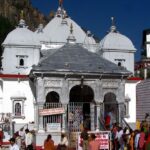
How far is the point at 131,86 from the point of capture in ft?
129

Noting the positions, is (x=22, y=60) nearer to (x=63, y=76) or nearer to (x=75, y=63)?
(x=75, y=63)

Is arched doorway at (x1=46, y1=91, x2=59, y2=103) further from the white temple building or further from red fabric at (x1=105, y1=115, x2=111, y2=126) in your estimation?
red fabric at (x1=105, y1=115, x2=111, y2=126)

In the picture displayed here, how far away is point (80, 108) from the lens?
33562 mm

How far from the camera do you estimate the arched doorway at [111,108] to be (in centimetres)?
3522

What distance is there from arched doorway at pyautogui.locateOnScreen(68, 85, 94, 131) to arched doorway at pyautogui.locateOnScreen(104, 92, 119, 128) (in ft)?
3.82

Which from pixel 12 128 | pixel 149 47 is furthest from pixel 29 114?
pixel 149 47

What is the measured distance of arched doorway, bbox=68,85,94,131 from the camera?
109 ft

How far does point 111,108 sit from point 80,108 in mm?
4131

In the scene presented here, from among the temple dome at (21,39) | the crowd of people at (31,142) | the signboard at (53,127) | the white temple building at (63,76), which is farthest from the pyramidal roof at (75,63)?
the temple dome at (21,39)

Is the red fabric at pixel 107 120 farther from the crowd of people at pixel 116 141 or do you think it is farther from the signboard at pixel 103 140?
the signboard at pixel 103 140

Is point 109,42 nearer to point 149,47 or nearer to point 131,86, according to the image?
point 131,86

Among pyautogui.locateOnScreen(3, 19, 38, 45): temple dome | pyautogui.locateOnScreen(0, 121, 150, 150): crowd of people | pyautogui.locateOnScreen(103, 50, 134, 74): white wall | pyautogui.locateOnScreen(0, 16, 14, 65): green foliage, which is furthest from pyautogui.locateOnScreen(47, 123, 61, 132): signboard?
pyautogui.locateOnScreen(0, 16, 14, 65): green foliage

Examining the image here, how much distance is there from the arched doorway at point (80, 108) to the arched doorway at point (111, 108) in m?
1.16

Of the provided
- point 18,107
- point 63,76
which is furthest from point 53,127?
point 18,107
